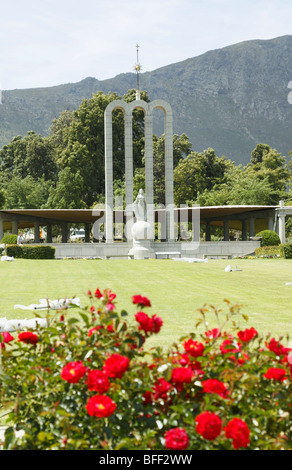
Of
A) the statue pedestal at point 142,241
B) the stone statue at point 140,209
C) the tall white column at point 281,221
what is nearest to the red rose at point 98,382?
the statue pedestal at point 142,241

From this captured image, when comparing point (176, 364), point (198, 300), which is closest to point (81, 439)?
point (176, 364)

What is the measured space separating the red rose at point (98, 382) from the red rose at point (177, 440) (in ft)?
1.43

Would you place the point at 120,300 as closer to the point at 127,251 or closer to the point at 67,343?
the point at 67,343

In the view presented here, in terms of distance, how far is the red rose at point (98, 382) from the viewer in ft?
9.09

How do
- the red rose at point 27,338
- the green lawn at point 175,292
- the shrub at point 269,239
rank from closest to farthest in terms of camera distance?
1. the red rose at point 27,338
2. the green lawn at point 175,292
3. the shrub at point 269,239

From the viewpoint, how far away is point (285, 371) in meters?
2.95

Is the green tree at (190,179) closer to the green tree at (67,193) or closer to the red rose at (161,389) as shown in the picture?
the green tree at (67,193)

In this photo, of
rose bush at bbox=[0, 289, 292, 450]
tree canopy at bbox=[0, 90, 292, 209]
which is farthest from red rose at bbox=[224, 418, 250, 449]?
tree canopy at bbox=[0, 90, 292, 209]

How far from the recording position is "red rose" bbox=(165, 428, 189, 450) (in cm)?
254

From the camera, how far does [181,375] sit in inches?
113

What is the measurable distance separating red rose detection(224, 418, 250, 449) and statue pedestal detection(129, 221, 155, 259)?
34424mm

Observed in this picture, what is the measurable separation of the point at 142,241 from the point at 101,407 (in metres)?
34.7

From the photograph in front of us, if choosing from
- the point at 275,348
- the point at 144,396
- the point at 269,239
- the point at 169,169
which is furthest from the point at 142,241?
the point at 144,396

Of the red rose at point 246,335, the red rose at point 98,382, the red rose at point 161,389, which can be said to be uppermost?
the red rose at point 246,335
